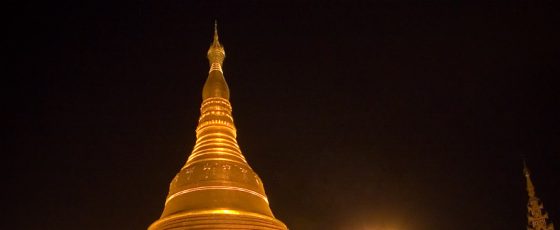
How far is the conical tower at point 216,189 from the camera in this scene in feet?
32.7

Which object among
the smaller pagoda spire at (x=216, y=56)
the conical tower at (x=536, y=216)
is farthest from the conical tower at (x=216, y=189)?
the conical tower at (x=536, y=216)

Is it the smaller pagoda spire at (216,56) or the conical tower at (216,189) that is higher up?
the smaller pagoda spire at (216,56)

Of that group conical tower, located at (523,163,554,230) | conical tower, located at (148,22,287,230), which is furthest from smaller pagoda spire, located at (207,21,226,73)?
conical tower, located at (523,163,554,230)

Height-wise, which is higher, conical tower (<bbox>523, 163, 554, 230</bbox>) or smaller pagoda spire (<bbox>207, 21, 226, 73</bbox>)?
smaller pagoda spire (<bbox>207, 21, 226, 73</bbox>)

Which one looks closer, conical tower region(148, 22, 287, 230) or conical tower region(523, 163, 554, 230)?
conical tower region(148, 22, 287, 230)

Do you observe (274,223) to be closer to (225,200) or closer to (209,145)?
(225,200)

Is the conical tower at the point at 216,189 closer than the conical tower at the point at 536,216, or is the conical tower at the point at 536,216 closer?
the conical tower at the point at 216,189

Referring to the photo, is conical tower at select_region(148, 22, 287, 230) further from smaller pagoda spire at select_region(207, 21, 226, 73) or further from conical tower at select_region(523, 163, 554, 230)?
conical tower at select_region(523, 163, 554, 230)

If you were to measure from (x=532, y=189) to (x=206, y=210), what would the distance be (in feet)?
25.2

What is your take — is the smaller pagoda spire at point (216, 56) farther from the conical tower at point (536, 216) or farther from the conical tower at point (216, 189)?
the conical tower at point (536, 216)

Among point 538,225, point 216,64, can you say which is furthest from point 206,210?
point 538,225

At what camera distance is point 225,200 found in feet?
33.8

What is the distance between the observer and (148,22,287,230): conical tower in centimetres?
995

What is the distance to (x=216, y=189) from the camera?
1050 centimetres
